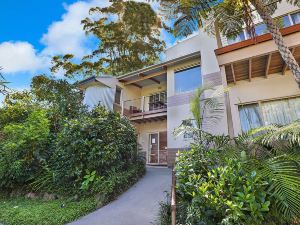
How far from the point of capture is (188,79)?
11367mm

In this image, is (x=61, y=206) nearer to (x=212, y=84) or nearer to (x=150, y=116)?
(x=150, y=116)

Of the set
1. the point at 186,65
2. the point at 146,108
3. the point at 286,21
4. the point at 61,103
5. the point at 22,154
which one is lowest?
the point at 22,154

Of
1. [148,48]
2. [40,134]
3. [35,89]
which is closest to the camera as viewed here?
[40,134]

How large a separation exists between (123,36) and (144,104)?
9904 mm

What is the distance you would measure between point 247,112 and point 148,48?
14625mm

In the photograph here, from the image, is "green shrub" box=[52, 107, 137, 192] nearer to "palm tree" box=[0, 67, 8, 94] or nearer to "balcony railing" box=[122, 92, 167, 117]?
"palm tree" box=[0, 67, 8, 94]

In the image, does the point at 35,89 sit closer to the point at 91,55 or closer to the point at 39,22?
the point at 91,55

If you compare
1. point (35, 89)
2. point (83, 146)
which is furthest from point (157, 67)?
point (35, 89)

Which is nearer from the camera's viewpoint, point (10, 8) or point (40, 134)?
point (10, 8)

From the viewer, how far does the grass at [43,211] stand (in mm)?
5152

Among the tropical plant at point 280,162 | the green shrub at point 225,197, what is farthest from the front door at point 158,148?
the green shrub at point 225,197

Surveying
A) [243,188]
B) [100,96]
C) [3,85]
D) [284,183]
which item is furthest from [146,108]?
[284,183]

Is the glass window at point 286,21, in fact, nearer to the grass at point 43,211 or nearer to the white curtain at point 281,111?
the white curtain at point 281,111

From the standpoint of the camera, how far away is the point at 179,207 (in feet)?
14.1
